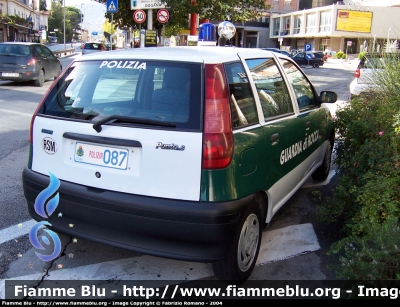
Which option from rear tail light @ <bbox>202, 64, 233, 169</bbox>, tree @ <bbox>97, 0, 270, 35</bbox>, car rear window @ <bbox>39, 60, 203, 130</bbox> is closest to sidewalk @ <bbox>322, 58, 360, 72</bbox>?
tree @ <bbox>97, 0, 270, 35</bbox>

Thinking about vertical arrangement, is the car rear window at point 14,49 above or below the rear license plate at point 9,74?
above

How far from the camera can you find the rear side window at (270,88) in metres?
3.62

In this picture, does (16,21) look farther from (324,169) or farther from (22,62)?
(324,169)

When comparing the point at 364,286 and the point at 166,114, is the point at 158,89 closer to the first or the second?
the point at 166,114

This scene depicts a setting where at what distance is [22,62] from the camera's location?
15.8 metres

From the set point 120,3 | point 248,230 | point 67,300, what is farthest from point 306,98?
point 120,3

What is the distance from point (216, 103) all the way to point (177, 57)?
1.57ft

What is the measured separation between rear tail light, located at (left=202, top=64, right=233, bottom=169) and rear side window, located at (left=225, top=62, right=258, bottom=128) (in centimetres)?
10

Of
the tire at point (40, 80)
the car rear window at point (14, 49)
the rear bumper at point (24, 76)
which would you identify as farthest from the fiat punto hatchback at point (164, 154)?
the car rear window at point (14, 49)

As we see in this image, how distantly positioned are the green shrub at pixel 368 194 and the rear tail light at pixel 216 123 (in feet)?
3.44

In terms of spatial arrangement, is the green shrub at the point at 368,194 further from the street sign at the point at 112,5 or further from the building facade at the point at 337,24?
the building facade at the point at 337,24

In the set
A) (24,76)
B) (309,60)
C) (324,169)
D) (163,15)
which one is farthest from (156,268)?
(309,60)

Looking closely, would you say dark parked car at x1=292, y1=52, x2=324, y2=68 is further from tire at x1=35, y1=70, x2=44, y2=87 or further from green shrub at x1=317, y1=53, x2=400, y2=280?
green shrub at x1=317, y1=53, x2=400, y2=280

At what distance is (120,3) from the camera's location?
21.8m
